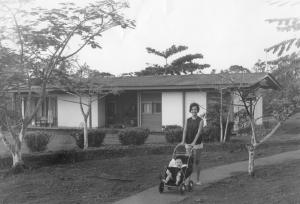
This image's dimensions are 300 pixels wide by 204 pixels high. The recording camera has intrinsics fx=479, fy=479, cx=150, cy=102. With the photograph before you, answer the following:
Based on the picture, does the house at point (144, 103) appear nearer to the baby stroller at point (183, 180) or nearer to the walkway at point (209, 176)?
the walkway at point (209, 176)

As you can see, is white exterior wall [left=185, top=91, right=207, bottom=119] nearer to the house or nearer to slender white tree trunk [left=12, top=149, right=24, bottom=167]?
the house

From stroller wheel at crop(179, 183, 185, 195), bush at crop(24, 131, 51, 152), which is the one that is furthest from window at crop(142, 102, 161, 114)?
stroller wheel at crop(179, 183, 185, 195)

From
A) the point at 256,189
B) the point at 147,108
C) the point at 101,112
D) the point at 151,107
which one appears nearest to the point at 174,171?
the point at 256,189

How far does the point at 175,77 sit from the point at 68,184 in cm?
1786

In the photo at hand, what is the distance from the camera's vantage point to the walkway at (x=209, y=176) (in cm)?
738

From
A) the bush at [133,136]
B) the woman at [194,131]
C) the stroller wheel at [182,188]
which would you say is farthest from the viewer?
the bush at [133,136]

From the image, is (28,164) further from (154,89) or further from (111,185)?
(154,89)

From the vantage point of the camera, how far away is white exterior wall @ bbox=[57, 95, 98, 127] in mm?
26469

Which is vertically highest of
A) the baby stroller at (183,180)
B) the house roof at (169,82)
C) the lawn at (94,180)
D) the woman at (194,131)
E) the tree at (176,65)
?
the tree at (176,65)

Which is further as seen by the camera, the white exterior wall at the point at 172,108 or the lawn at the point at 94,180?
the white exterior wall at the point at 172,108

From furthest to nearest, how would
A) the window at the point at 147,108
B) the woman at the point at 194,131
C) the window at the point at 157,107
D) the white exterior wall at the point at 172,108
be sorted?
the window at the point at 147,108 < the window at the point at 157,107 < the white exterior wall at the point at 172,108 < the woman at the point at 194,131

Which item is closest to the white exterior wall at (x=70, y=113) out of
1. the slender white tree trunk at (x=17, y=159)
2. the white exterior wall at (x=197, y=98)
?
the white exterior wall at (x=197, y=98)

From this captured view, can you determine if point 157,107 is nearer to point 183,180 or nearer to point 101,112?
point 101,112

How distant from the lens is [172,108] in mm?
24156
